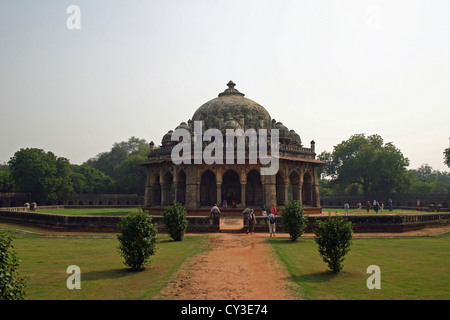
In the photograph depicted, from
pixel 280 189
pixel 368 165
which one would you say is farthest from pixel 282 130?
pixel 368 165

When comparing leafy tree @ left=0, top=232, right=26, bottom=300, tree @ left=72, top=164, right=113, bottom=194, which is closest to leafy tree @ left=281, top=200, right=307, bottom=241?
leafy tree @ left=0, top=232, right=26, bottom=300

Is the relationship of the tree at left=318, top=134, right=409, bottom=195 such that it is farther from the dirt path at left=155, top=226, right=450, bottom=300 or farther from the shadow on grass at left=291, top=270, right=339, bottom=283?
the shadow on grass at left=291, top=270, right=339, bottom=283

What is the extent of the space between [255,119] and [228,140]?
610 cm

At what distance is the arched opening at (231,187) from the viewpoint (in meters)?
27.7

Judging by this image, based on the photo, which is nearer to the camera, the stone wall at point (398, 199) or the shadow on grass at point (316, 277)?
the shadow on grass at point (316, 277)

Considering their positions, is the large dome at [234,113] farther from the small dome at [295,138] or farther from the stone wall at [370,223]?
the stone wall at [370,223]

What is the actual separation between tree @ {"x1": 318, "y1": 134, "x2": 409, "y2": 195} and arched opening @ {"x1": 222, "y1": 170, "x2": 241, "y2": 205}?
23.9 meters

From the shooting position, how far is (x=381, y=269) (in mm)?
8398

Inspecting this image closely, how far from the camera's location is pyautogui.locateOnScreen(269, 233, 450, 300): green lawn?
6.38 metres

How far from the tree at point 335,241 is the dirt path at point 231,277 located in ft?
3.83

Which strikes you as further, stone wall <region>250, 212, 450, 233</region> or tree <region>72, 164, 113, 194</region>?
tree <region>72, 164, 113, 194</region>

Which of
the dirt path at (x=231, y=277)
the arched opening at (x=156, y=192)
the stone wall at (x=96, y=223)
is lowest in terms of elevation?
the dirt path at (x=231, y=277)

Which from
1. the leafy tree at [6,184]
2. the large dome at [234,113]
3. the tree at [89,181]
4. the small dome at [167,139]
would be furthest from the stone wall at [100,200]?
the large dome at [234,113]

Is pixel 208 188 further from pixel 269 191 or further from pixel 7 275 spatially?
pixel 7 275
